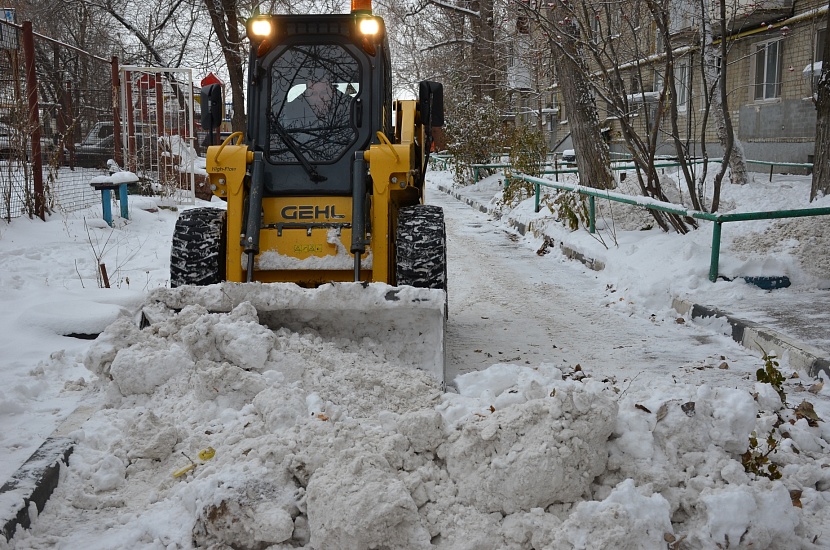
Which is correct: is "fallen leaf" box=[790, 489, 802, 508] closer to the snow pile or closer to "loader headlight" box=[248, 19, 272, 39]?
the snow pile

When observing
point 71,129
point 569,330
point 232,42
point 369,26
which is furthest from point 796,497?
point 232,42

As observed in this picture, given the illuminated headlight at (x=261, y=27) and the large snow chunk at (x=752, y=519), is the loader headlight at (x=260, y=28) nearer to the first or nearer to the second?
the illuminated headlight at (x=261, y=27)

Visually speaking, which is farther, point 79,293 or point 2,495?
point 79,293

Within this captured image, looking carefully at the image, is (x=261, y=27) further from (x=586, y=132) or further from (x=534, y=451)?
(x=586, y=132)

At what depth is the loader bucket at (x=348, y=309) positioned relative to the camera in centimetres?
488

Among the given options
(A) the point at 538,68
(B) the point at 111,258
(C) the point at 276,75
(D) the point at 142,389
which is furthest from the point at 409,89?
(D) the point at 142,389

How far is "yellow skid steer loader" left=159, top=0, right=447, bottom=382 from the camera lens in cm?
563

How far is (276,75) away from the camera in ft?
20.5

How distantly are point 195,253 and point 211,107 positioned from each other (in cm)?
117

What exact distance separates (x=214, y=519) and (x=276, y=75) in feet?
12.9

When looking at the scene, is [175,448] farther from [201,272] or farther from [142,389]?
[201,272]

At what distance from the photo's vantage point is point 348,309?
4902mm

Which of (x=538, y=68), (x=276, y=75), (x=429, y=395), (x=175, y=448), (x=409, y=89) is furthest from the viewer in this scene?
(x=409, y=89)

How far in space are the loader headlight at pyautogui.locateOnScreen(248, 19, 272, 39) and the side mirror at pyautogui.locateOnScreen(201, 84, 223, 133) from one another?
468 mm
